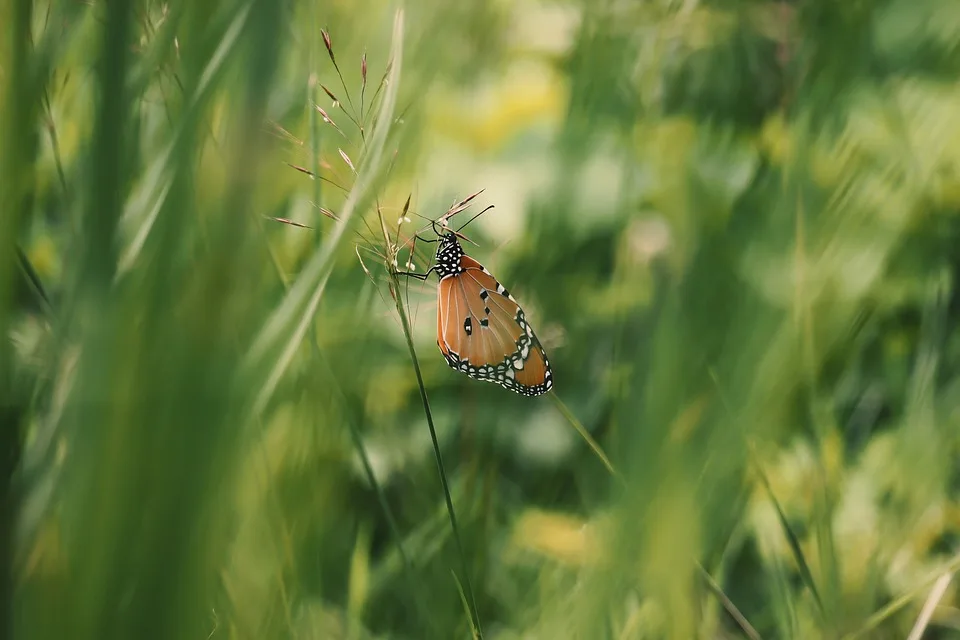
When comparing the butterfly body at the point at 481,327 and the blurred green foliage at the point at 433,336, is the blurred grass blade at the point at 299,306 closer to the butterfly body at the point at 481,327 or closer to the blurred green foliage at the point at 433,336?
the blurred green foliage at the point at 433,336

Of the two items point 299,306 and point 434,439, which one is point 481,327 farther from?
point 299,306

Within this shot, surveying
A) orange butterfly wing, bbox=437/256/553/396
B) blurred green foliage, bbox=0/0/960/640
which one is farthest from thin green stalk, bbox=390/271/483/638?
orange butterfly wing, bbox=437/256/553/396

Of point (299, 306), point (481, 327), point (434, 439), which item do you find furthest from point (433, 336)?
point (299, 306)

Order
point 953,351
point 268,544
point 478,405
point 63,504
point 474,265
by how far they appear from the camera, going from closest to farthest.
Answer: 1. point 63,504
2. point 268,544
3. point 474,265
4. point 478,405
5. point 953,351

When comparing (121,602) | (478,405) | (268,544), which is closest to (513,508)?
(478,405)

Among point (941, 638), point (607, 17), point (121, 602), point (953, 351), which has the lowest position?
point (941, 638)

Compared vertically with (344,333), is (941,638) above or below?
below

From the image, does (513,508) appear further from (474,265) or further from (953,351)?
(953,351)
